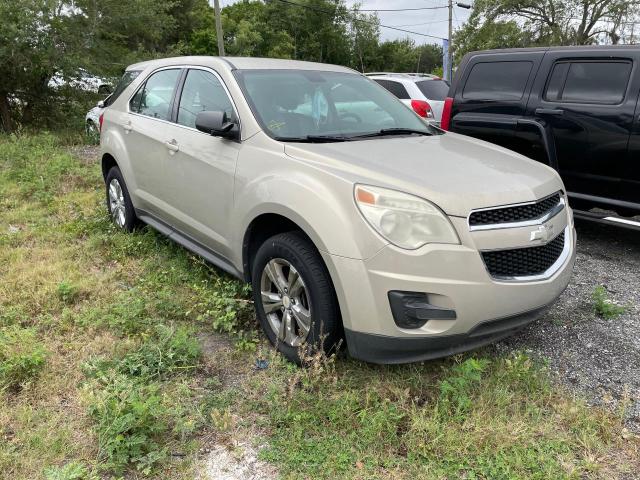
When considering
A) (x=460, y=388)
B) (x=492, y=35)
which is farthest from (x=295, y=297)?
(x=492, y=35)

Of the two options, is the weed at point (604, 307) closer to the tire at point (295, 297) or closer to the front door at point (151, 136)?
the tire at point (295, 297)

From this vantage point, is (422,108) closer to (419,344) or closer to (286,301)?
(286,301)

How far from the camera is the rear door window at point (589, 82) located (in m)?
4.56

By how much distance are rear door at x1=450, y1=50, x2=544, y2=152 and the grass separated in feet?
9.63

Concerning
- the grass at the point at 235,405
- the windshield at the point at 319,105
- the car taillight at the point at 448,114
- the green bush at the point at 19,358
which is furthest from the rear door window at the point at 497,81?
the green bush at the point at 19,358

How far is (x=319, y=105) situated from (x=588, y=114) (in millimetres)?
2610

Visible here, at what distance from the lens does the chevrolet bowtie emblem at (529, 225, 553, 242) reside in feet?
8.71

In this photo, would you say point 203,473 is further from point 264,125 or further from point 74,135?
point 74,135

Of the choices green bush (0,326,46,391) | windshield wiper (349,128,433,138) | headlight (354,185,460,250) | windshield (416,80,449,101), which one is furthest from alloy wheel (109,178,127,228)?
windshield (416,80,449,101)

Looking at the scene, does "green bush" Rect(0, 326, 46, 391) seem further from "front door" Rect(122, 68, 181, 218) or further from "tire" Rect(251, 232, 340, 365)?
"front door" Rect(122, 68, 181, 218)

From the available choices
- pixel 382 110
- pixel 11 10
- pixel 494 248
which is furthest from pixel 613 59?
pixel 11 10

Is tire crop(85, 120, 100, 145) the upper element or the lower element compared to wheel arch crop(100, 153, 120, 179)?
lower

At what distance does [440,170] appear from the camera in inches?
110

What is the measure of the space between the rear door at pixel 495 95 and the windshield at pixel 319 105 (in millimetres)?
1633
